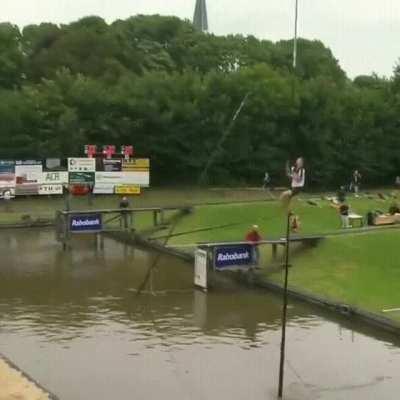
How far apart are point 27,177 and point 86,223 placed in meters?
10.8

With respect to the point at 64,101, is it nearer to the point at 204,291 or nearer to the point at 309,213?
the point at 309,213

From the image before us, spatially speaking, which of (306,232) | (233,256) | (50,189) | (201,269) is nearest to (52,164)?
(50,189)

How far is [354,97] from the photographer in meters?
50.9

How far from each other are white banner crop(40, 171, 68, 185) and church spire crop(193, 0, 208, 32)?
55.7 metres

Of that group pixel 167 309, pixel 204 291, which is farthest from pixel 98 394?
pixel 204 291

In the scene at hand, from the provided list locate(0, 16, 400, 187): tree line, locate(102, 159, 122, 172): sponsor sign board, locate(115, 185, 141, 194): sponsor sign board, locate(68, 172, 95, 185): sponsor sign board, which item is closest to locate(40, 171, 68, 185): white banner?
locate(68, 172, 95, 185): sponsor sign board

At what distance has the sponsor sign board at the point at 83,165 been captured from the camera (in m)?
39.7

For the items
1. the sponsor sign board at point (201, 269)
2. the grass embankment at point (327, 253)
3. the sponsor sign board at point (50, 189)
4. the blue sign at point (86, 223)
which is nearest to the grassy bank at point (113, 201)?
the sponsor sign board at point (50, 189)

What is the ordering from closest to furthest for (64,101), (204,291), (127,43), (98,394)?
(98,394)
(204,291)
(64,101)
(127,43)

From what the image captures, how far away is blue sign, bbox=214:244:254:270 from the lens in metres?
22.5

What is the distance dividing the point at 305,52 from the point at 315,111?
2523cm

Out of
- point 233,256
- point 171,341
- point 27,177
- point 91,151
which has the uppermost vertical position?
point 91,151

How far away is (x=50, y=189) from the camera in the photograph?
39844mm

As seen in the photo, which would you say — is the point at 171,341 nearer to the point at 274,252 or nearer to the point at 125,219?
the point at 274,252
